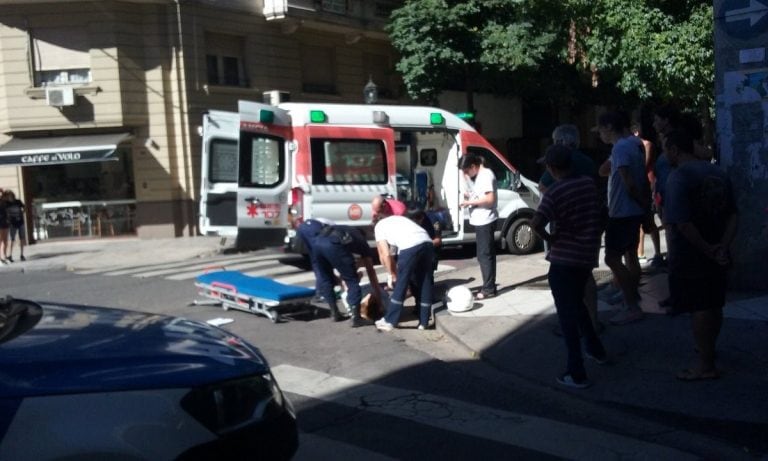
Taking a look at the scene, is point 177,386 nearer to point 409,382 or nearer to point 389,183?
point 409,382

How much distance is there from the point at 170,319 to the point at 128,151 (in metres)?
17.9

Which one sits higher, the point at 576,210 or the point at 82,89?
the point at 82,89

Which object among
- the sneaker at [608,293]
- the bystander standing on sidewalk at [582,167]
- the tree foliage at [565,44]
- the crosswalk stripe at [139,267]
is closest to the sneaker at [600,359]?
the bystander standing on sidewalk at [582,167]

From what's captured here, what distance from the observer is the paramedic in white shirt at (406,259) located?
8539mm

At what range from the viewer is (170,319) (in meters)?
4.31

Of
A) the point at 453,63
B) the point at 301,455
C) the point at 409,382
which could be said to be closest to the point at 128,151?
the point at 453,63

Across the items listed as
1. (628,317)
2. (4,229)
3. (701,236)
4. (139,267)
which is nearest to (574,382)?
(701,236)

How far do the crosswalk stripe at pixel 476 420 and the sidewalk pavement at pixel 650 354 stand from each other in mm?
614

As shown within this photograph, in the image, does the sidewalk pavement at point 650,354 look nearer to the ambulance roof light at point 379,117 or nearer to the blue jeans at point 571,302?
the blue jeans at point 571,302

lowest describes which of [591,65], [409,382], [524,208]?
[409,382]

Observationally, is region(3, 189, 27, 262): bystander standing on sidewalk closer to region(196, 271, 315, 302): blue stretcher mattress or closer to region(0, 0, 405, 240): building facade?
region(0, 0, 405, 240): building facade

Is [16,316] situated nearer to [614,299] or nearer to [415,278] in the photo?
[415,278]

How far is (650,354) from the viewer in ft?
22.6

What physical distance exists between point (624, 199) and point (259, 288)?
4.22 meters
